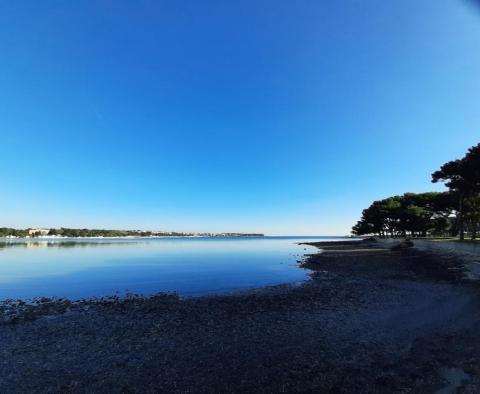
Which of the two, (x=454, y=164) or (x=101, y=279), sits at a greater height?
(x=454, y=164)

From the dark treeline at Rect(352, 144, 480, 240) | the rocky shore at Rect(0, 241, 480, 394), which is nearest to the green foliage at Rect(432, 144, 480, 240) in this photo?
the dark treeline at Rect(352, 144, 480, 240)

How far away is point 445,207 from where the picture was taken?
302 ft

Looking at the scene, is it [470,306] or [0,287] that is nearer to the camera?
[470,306]

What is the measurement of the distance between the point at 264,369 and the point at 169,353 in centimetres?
360

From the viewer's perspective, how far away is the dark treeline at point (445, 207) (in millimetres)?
53928

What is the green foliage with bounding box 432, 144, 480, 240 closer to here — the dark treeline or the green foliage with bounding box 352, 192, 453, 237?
the dark treeline

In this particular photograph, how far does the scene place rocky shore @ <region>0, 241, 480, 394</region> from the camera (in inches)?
321

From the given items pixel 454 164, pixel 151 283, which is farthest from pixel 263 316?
pixel 454 164

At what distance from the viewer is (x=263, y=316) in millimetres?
15742

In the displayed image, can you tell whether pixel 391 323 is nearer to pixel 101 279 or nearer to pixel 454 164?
pixel 101 279

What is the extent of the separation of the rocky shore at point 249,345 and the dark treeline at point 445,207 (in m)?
43.2

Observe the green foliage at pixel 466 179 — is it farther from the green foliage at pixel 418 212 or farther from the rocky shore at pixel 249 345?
the rocky shore at pixel 249 345

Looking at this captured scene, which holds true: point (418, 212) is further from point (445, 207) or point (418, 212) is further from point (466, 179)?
point (466, 179)

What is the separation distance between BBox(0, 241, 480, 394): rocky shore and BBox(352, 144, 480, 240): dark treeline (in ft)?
142
